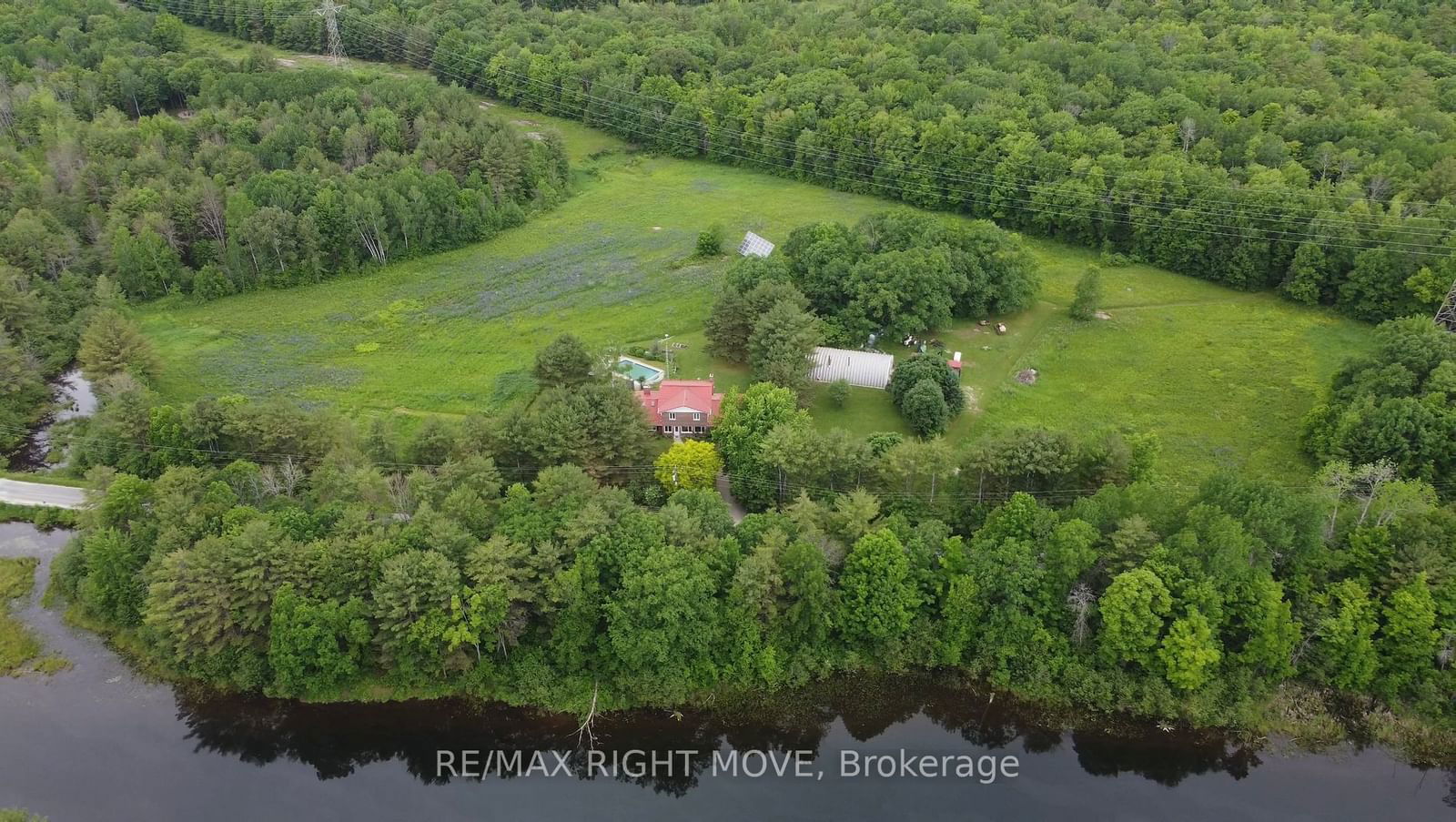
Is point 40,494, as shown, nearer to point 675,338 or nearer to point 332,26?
point 675,338

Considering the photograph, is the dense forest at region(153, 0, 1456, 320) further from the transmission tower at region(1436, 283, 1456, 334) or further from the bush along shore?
the bush along shore

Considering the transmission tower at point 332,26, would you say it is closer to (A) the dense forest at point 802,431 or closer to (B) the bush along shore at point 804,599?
(A) the dense forest at point 802,431

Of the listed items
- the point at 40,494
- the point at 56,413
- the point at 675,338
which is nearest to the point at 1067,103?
the point at 675,338

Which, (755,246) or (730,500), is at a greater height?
(755,246)

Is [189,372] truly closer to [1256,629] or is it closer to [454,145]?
[454,145]

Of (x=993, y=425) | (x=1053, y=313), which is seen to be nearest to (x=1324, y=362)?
(x=1053, y=313)

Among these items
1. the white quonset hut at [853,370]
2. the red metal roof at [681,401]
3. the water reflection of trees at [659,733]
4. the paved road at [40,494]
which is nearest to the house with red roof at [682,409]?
the red metal roof at [681,401]

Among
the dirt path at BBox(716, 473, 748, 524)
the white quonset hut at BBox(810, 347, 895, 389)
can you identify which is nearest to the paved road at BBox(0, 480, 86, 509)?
the dirt path at BBox(716, 473, 748, 524)
